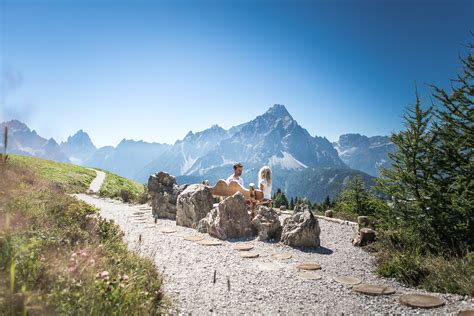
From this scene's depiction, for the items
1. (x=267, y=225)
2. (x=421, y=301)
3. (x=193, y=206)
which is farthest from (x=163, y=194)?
(x=421, y=301)

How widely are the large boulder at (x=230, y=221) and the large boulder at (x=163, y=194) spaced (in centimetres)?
387

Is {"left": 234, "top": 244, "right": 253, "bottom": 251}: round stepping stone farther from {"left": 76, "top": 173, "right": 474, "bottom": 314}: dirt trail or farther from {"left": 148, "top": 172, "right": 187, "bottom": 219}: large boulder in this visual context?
{"left": 148, "top": 172, "right": 187, "bottom": 219}: large boulder

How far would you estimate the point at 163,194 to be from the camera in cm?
1462

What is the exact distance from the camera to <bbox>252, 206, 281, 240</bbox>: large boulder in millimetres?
9844

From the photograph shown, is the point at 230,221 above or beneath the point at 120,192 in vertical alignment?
beneath

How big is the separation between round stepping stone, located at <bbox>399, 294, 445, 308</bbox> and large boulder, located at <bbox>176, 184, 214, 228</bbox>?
801 centimetres

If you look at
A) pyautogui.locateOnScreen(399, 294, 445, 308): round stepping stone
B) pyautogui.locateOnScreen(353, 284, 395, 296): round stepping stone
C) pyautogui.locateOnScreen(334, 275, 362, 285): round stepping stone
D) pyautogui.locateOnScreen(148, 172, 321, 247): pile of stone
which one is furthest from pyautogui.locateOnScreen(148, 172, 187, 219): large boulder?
pyautogui.locateOnScreen(399, 294, 445, 308): round stepping stone

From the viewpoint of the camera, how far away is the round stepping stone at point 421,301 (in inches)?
194

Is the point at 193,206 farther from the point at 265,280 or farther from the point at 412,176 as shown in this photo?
the point at 412,176

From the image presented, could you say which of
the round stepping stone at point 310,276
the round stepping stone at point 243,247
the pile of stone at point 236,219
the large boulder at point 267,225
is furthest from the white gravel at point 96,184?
the round stepping stone at point 310,276

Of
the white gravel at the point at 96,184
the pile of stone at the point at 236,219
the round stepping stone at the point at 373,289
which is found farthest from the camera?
the white gravel at the point at 96,184

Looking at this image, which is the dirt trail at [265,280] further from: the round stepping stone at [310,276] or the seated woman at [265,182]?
the seated woman at [265,182]

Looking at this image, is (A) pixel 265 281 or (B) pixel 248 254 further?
(B) pixel 248 254

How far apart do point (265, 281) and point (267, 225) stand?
3.84 metres
